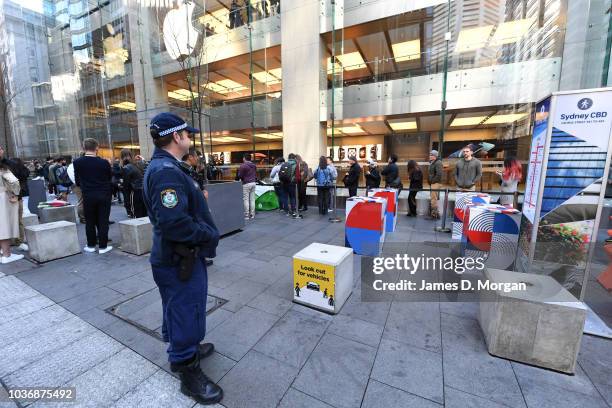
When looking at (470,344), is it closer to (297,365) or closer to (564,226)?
(297,365)

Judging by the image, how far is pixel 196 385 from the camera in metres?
1.83

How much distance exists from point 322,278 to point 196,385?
4.99ft

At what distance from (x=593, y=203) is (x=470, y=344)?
217 cm

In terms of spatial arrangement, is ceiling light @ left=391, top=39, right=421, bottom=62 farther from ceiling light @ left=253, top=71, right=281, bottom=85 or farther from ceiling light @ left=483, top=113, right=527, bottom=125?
ceiling light @ left=253, top=71, right=281, bottom=85

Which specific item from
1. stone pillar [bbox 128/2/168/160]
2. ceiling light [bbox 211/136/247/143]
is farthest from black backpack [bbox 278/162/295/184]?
ceiling light [bbox 211/136/247/143]

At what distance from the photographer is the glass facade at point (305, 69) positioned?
810 cm

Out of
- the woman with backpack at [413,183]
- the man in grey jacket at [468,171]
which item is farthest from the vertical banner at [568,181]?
the woman with backpack at [413,183]

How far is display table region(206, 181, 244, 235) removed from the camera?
18.7 feet

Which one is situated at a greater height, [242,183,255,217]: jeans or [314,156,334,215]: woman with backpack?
[314,156,334,215]: woman with backpack

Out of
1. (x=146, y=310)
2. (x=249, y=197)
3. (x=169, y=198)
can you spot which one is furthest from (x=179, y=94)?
(x=169, y=198)

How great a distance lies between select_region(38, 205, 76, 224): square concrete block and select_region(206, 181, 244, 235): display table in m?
3.71

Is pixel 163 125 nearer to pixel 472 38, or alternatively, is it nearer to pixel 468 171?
pixel 468 171

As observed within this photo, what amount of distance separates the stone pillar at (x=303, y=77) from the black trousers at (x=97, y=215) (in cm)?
751

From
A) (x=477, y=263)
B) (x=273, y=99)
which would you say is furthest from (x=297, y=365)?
(x=273, y=99)
